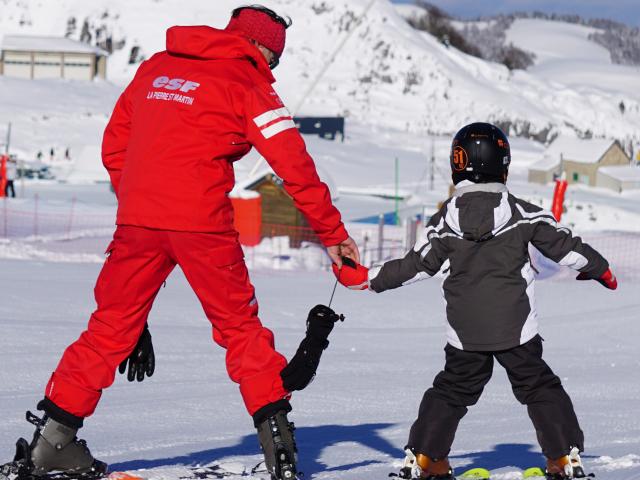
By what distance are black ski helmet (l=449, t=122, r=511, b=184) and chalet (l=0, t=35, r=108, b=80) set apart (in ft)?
223

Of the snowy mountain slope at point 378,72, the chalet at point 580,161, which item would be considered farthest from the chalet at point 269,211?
the snowy mountain slope at point 378,72

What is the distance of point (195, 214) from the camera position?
3.74 meters

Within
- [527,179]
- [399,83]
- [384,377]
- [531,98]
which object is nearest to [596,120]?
[531,98]

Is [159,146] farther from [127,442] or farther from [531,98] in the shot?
[531,98]

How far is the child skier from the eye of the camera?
3947 mm

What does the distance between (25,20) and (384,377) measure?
279 feet

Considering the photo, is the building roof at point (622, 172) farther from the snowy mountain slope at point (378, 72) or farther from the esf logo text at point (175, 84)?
the esf logo text at point (175, 84)

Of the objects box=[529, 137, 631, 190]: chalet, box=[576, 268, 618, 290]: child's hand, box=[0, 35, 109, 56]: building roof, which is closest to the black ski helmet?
box=[576, 268, 618, 290]: child's hand

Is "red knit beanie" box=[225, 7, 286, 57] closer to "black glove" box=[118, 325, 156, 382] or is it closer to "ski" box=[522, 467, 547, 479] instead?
→ "black glove" box=[118, 325, 156, 382]

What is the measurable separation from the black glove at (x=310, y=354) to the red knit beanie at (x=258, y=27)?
100cm

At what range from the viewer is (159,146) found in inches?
150

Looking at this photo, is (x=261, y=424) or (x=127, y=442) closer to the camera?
(x=261, y=424)

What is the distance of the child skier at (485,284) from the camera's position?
3947 mm

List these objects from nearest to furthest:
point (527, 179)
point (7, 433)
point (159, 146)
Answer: point (159, 146) → point (7, 433) → point (527, 179)
